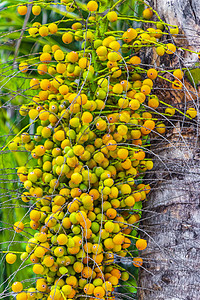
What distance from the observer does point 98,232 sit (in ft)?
2.70

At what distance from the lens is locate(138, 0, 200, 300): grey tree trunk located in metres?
0.90

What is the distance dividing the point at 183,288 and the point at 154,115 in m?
0.47

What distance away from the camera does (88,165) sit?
862mm

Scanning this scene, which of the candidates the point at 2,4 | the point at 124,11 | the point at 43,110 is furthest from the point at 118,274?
the point at 2,4

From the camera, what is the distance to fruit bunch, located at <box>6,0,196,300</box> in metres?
0.79

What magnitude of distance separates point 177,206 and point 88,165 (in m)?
0.28

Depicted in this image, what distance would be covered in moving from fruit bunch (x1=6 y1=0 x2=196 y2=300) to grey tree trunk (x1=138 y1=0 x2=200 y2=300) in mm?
52

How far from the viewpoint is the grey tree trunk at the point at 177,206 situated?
90cm

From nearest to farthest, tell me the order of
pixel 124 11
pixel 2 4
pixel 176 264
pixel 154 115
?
pixel 176 264 < pixel 154 115 < pixel 124 11 < pixel 2 4

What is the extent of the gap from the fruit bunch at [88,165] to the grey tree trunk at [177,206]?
52mm

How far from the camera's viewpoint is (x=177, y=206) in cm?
95

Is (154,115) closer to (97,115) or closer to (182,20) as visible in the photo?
(97,115)

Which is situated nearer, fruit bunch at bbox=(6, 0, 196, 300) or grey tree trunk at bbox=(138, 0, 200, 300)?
fruit bunch at bbox=(6, 0, 196, 300)

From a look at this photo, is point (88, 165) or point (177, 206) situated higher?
point (88, 165)
